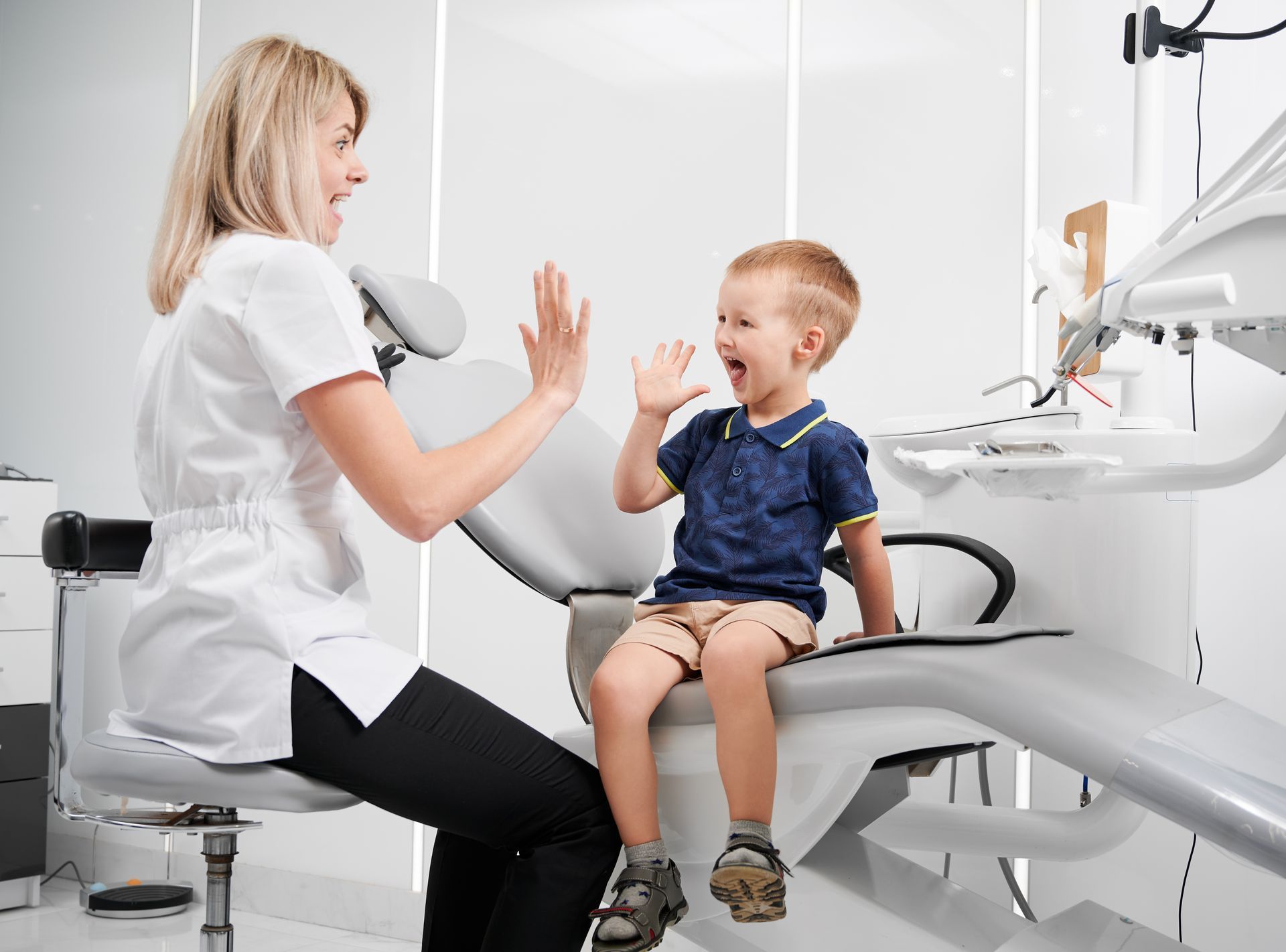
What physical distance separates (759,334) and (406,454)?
563 mm

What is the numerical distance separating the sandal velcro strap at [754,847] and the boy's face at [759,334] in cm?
61

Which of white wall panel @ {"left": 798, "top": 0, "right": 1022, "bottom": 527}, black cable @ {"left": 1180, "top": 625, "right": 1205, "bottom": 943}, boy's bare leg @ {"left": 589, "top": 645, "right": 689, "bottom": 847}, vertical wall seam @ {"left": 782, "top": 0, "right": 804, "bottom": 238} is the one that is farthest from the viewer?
vertical wall seam @ {"left": 782, "top": 0, "right": 804, "bottom": 238}

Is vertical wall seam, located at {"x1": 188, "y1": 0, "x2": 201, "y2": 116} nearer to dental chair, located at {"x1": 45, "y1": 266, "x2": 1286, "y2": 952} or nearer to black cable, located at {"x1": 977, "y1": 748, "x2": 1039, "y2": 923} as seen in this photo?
dental chair, located at {"x1": 45, "y1": 266, "x2": 1286, "y2": 952}

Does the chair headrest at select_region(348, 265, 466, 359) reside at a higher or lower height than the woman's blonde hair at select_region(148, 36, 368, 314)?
lower

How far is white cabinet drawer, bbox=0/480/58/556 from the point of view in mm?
2885

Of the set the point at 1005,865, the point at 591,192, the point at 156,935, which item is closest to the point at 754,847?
the point at 1005,865

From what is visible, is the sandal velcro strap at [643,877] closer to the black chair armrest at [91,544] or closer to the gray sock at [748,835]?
the gray sock at [748,835]

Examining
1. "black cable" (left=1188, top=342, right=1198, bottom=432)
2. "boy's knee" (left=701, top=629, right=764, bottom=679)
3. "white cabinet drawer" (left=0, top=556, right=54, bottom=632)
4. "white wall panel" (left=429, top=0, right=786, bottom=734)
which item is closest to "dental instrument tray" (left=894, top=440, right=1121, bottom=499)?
"boy's knee" (left=701, top=629, right=764, bottom=679)

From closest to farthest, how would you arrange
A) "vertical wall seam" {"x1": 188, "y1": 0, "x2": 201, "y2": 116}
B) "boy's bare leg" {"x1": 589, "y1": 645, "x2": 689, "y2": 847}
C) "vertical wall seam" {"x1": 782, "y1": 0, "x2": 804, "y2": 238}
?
1. "boy's bare leg" {"x1": 589, "y1": 645, "x2": 689, "y2": 847}
2. "vertical wall seam" {"x1": 782, "y1": 0, "x2": 804, "y2": 238}
3. "vertical wall seam" {"x1": 188, "y1": 0, "x2": 201, "y2": 116}

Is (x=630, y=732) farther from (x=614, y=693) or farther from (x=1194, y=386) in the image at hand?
(x=1194, y=386)

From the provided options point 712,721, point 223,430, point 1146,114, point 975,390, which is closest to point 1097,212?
point 1146,114

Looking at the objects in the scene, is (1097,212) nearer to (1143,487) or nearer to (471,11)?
(1143,487)

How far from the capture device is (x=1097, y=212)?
4.93 feet

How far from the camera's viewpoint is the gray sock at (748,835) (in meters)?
1.09
